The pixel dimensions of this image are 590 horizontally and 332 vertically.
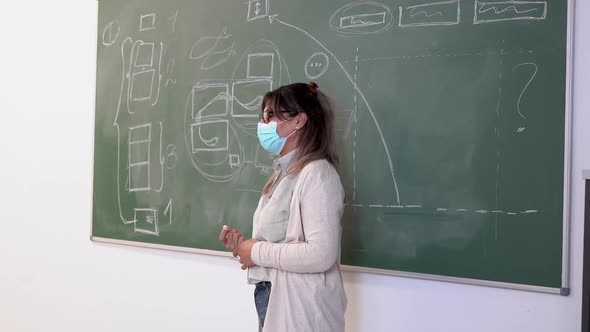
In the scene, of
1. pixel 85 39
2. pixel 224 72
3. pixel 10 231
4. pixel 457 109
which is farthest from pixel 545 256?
pixel 10 231

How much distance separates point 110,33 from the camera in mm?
2947

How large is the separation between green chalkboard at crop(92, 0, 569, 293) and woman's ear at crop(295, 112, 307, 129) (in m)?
0.40

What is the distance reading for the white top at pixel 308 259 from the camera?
1.63 meters

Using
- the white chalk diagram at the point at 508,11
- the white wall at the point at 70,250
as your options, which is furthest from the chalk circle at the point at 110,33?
the white chalk diagram at the point at 508,11

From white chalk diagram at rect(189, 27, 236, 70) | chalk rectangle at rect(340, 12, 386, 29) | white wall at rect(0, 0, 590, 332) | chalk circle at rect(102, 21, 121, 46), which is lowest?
white wall at rect(0, 0, 590, 332)

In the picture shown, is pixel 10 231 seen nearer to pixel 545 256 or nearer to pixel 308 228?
pixel 308 228

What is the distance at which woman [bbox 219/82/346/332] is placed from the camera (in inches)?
64.6

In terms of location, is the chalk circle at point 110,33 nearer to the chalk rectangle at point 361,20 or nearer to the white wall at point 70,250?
the white wall at point 70,250

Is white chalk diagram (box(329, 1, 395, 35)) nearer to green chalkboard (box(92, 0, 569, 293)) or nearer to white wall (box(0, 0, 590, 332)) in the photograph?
green chalkboard (box(92, 0, 569, 293))

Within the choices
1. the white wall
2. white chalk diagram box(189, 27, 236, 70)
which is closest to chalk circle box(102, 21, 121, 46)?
the white wall

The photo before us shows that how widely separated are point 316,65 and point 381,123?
391 mm

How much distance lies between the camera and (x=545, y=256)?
5.99ft

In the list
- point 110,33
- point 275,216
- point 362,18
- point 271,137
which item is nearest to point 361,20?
point 362,18

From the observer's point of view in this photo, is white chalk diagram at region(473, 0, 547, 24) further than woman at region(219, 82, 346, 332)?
Yes
